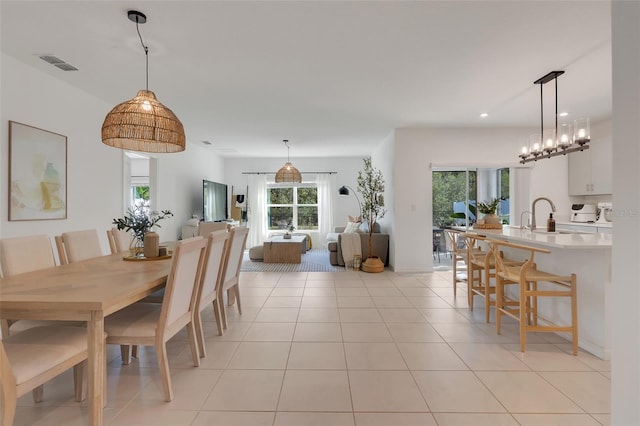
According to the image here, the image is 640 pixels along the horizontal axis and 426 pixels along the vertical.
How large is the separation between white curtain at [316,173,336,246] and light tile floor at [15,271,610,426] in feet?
18.1

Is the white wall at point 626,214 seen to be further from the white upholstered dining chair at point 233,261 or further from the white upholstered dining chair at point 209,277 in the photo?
the white upholstered dining chair at point 233,261

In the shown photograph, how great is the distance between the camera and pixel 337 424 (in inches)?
67.4

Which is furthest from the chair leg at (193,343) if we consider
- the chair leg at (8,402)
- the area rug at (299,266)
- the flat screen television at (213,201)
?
the flat screen television at (213,201)

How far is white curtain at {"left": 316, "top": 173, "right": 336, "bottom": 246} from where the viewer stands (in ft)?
29.2

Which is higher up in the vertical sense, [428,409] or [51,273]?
[51,273]

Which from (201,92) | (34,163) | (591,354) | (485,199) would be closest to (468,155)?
(485,199)

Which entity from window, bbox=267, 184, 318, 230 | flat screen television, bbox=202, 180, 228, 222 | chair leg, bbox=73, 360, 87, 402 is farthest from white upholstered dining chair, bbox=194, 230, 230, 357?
window, bbox=267, 184, 318, 230

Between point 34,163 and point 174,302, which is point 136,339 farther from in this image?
point 34,163

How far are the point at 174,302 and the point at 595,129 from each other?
6.74 metres

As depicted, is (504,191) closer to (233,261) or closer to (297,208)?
(297,208)

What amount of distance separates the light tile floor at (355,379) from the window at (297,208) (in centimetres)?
578

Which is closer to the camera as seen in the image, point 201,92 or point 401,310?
point 401,310

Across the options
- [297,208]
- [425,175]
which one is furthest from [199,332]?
[297,208]

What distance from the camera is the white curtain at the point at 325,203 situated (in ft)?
29.2
